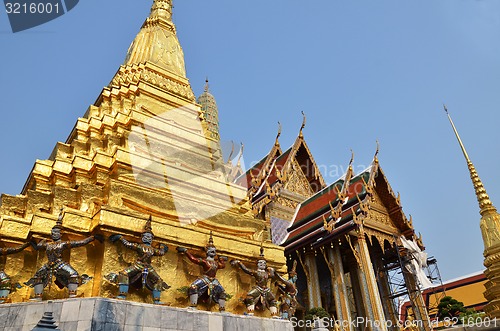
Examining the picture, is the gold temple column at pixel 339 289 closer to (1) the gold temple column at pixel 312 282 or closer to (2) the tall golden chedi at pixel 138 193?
(1) the gold temple column at pixel 312 282

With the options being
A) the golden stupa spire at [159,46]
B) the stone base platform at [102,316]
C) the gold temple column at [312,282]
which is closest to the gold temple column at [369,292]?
the gold temple column at [312,282]

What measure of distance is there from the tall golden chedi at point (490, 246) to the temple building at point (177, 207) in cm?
273

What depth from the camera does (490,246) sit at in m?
7.11

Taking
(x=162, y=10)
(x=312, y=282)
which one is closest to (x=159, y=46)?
(x=162, y=10)

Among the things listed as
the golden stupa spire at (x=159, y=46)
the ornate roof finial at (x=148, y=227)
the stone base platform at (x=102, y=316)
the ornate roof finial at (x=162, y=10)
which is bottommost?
the stone base platform at (x=102, y=316)

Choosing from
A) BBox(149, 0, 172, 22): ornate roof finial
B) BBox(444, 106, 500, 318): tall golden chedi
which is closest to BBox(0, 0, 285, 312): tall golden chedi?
BBox(149, 0, 172, 22): ornate roof finial

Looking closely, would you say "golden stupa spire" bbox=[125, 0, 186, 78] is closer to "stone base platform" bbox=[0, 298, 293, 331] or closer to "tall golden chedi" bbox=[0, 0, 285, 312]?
"tall golden chedi" bbox=[0, 0, 285, 312]

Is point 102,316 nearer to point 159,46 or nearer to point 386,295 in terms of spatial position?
point 159,46

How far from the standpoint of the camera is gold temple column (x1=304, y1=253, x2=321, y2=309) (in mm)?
10297

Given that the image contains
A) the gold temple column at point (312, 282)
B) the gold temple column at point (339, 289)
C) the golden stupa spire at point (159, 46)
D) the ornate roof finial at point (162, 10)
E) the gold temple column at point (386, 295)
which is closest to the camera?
the golden stupa spire at point (159, 46)

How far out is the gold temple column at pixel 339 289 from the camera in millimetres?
9484

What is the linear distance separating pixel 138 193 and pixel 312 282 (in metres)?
6.80

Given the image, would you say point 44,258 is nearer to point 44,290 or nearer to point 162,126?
point 44,290

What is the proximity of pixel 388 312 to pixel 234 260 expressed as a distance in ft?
24.8
